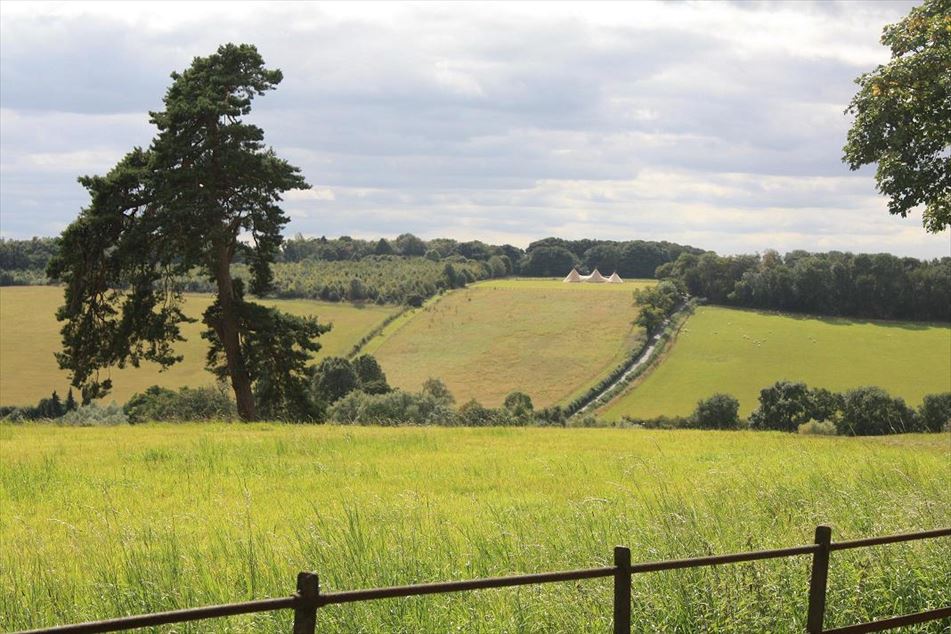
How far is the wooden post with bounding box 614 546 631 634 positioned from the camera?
5.84 m

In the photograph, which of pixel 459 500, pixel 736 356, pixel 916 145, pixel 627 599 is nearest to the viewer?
pixel 627 599

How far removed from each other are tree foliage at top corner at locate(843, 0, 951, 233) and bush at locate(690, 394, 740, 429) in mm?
51038

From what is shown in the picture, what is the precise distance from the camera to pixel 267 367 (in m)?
33.8

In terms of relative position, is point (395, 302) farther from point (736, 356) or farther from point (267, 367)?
point (267, 367)

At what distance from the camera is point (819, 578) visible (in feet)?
22.8

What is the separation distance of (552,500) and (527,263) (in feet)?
570

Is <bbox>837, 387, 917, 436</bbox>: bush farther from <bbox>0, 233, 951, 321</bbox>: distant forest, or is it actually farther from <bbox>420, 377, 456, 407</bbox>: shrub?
<bbox>0, 233, 951, 321</bbox>: distant forest

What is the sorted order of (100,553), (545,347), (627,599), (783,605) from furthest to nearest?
1. (545,347)
2. (100,553)
3. (783,605)
4. (627,599)

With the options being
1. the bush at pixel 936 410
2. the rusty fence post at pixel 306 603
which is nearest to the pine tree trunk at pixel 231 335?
the rusty fence post at pixel 306 603

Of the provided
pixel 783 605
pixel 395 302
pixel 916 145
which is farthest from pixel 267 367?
pixel 395 302

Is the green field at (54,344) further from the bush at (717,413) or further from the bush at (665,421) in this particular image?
the bush at (717,413)

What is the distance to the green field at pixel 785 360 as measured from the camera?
3415 inches

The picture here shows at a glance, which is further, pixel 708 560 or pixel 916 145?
pixel 916 145

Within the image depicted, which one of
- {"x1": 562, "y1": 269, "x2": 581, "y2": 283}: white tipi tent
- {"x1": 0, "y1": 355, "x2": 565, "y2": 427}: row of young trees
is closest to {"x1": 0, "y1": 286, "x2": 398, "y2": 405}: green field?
{"x1": 0, "y1": 355, "x2": 565, "y2": 427}: row of young trees
